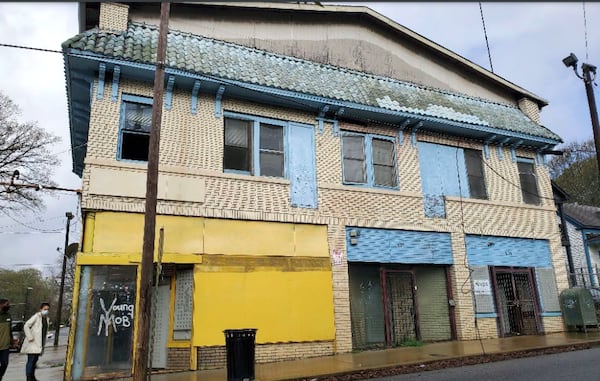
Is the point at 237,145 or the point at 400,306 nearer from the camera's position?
the point at 237,145

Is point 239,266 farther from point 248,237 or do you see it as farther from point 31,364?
point 31,364

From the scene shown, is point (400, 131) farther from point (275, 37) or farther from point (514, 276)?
point (514, 276)

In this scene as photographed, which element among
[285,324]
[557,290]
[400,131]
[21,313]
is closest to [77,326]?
[285,324]

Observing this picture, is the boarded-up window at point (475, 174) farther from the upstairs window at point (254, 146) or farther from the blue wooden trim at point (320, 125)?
the upstairs window at point (254, 146)

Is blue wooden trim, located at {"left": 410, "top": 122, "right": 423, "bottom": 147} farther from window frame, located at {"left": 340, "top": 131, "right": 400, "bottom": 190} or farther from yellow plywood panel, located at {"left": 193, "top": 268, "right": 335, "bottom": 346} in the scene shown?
yellow plywood panel, located at {"left": 193, "top": 268, "right": 335, "bottom": 346}

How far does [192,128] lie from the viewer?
12.1 m

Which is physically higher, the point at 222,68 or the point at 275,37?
the point at 275,37

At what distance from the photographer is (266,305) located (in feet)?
38.5

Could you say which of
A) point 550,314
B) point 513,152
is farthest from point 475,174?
point 550,314

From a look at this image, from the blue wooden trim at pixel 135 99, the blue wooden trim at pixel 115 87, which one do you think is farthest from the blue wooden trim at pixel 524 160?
the blue wooden trim at pixel 115 87

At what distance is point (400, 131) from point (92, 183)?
373 inches

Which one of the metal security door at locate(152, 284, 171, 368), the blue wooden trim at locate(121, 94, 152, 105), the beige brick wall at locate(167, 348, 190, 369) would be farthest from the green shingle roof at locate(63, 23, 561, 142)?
the beige brick wall at locate(167, 348, 190, 369)

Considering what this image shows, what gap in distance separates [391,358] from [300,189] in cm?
500

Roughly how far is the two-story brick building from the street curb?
8.82ft
